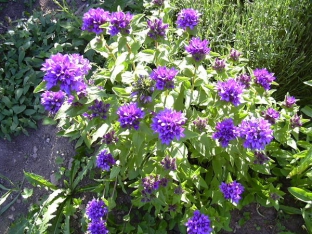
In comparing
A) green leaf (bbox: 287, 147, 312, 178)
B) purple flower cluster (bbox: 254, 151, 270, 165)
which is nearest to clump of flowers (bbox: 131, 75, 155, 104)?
purple flower cluster (bbox: 254, 151, 270, 165)

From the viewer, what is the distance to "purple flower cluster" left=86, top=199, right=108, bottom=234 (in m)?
2.45

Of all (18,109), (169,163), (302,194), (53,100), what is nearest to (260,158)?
(302,194)

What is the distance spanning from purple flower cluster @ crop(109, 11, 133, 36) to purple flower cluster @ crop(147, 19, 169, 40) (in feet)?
0.45

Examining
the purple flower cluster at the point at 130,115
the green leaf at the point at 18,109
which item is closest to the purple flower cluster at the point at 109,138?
the purple flower cluster at the point at 130,115

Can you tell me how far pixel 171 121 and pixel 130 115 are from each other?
222 mm

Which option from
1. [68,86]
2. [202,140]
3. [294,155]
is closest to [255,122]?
[202,140]

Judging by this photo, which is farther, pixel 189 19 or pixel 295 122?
pixel 295 122

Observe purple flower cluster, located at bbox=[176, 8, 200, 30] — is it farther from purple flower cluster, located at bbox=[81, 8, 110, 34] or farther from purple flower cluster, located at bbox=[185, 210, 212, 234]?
purple flower cluster, located at bbox=[185, 210, 212, 234]

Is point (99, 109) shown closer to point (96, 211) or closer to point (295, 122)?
point (96, 211)

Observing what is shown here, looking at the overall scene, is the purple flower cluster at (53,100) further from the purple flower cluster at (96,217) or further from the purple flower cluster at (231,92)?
the purple flower cluster at (231,92)

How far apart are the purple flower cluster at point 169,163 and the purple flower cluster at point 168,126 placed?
Result: 0.33m

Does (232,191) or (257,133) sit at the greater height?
(257,133)

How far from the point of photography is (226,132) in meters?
2.12

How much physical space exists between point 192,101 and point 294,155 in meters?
0.81
